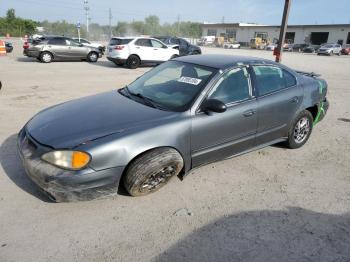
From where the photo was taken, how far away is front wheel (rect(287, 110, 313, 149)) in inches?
183

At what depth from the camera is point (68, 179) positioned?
286cm

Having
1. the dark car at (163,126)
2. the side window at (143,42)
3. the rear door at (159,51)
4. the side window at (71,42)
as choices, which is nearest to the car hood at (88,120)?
the dark car at (163,126)

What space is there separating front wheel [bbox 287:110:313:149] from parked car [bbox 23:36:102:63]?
15.1m

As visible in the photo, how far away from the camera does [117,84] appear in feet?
33.5

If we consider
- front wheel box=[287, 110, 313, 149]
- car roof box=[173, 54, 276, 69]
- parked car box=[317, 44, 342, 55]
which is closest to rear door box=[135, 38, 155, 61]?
car roof box=[173, 54, 276, 69]

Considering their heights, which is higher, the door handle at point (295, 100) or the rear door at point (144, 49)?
the rear door at point (144, 49)

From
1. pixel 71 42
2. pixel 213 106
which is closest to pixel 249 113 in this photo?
pixel 213 106

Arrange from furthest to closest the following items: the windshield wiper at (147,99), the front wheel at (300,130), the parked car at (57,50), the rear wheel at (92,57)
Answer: the rear wheel at (92,57) → the parked car at (57,50) → the front wheel at (300,130) → the windshield wiper at (147,99)

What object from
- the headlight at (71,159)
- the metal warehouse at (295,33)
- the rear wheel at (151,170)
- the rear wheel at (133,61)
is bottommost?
the rear wheel at (151,170)

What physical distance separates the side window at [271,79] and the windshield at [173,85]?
758 millimetres

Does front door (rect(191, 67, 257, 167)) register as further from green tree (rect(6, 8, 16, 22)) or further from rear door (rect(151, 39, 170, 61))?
green tree (rect(6, 8, 16, 22))

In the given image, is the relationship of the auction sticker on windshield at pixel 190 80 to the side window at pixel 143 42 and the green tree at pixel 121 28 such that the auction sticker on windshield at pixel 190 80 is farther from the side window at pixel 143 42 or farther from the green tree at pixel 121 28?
the green tree at pixel 121 28

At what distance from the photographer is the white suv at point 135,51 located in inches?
577

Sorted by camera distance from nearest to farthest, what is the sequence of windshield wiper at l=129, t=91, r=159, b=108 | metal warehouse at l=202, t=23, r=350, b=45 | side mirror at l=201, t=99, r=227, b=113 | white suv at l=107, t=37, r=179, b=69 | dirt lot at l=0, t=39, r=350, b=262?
dirt lot at l=0, t=39, r=350, b=262, side mirror at l=201, t=99, r=227, b=113, windshield wiper at l=129, t=91, r=159, b=108, white suv at l=107, t=37, r=179, b=69, metal warehouse at l=202, t=23, r=350, b=45
